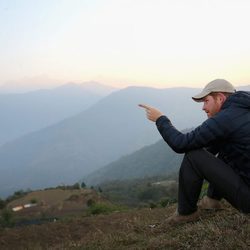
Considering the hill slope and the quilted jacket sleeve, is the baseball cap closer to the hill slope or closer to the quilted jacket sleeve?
the quilted jacket sleeve

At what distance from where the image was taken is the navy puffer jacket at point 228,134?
4449 millimetres

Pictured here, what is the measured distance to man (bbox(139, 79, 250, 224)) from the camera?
4477 mm

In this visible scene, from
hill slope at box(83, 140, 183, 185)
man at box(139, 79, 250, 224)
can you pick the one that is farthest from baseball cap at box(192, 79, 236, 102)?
hill slope at box(83, 140, 183, 185)

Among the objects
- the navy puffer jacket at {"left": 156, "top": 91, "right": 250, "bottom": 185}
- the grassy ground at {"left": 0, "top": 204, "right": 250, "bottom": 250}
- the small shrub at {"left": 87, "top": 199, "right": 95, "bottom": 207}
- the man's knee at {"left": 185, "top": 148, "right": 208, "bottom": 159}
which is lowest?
the small shrub at {"left": 87, "top": 199, "right": 95, "bottom": 207}

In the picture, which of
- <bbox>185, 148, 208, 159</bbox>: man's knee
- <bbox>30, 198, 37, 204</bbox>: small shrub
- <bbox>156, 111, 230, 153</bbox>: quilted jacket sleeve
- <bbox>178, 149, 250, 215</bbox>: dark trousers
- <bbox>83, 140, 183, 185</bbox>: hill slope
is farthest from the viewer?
<bbox>83, 140, 183, 185</bbox>: hill slope

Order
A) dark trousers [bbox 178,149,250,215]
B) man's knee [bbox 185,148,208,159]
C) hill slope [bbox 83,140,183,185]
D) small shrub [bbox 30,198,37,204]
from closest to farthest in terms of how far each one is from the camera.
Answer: dark trousers [bbox 178,149,250,215] < man's knee [bbox 185,148,208,159] < small shrub [bbox 30,198,37,204] < hill slope [bbox 83,140,183,185]

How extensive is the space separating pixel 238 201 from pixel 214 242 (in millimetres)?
642

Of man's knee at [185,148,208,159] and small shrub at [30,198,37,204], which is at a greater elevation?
man's knee at [185,148,208,159]

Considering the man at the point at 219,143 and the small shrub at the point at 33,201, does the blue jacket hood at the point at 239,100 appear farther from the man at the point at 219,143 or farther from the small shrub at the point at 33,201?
the small shrub at the point at 33,201

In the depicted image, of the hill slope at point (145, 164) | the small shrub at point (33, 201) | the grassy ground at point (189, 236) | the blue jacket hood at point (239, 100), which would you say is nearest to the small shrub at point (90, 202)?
the small shrub at point (33, 201)

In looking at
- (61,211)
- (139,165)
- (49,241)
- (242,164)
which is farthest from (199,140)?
(139,165)

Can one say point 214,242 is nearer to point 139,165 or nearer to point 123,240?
point 123,240

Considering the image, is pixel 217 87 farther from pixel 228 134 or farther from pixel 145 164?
pixel 145 164

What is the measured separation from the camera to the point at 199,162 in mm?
4863
